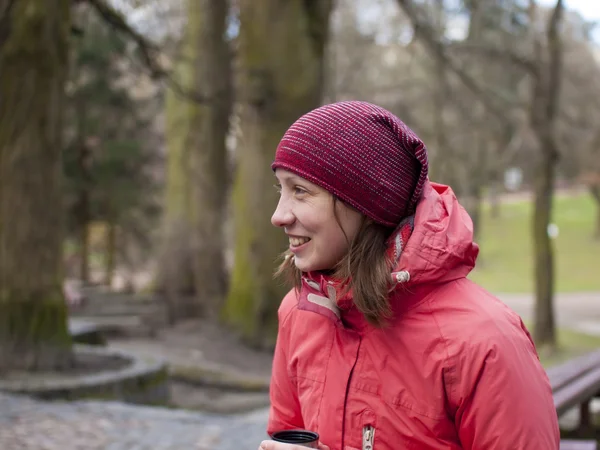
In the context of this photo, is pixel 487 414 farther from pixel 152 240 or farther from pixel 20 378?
pixel 152 240

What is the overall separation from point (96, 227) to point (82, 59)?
5758mm

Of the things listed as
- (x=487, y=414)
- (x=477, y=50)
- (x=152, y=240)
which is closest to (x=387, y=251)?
(x=487, y=414)

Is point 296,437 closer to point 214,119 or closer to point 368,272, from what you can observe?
point 368,272

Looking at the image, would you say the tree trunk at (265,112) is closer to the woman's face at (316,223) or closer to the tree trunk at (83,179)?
the tree trunk at (83,179)

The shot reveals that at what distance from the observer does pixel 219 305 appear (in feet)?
52.7

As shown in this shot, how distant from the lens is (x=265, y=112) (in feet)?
40.7

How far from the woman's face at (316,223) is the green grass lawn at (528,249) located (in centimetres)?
3206

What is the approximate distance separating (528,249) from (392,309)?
4817 centimetres

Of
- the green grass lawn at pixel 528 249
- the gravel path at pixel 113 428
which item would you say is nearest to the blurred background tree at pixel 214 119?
the gravel path at pixel 113 428

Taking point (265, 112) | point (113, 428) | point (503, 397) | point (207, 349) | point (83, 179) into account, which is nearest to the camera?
point (503, 397)

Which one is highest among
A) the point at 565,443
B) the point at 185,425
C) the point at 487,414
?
the point at 487,414

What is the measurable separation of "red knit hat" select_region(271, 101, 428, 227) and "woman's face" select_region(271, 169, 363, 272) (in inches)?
1.3

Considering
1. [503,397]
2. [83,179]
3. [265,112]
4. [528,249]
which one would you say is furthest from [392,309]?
[528,249]

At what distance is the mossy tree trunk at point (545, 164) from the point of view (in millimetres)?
16344
